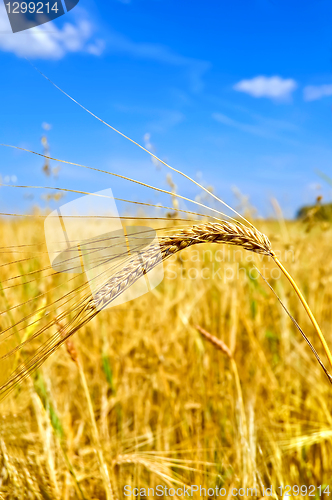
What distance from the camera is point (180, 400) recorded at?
67.1 inches

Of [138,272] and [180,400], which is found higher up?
[138,272]

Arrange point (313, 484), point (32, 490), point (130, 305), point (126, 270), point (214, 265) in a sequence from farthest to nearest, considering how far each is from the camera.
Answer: point (214, 265) < point (130, 305) < point (313, 484) < point (32, 490) < point (126, 270)

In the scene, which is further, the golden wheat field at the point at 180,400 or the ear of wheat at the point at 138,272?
the golden wheat field at the point at 180,400

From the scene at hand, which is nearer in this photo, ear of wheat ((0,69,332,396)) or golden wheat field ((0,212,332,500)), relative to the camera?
ear of wheat ((0,69,332,396))

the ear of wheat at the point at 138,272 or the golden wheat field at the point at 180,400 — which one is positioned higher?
the ear of wheat at the point at 138,272

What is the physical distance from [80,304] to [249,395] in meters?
1.23

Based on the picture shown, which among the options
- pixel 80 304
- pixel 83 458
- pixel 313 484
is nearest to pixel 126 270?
pixel 80 304

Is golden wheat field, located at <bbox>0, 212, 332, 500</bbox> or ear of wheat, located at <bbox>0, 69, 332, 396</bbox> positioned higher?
ear of wheat, located at <bbox>0, 69, 332, 396</bbox>

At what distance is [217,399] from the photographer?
1.68 m

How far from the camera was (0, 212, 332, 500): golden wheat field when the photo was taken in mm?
1035

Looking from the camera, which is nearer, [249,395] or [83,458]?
[83,458]

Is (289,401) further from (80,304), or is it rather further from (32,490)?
(80,304)

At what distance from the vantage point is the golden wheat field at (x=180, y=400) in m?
1.04

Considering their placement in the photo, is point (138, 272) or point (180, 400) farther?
point (180, 400)
